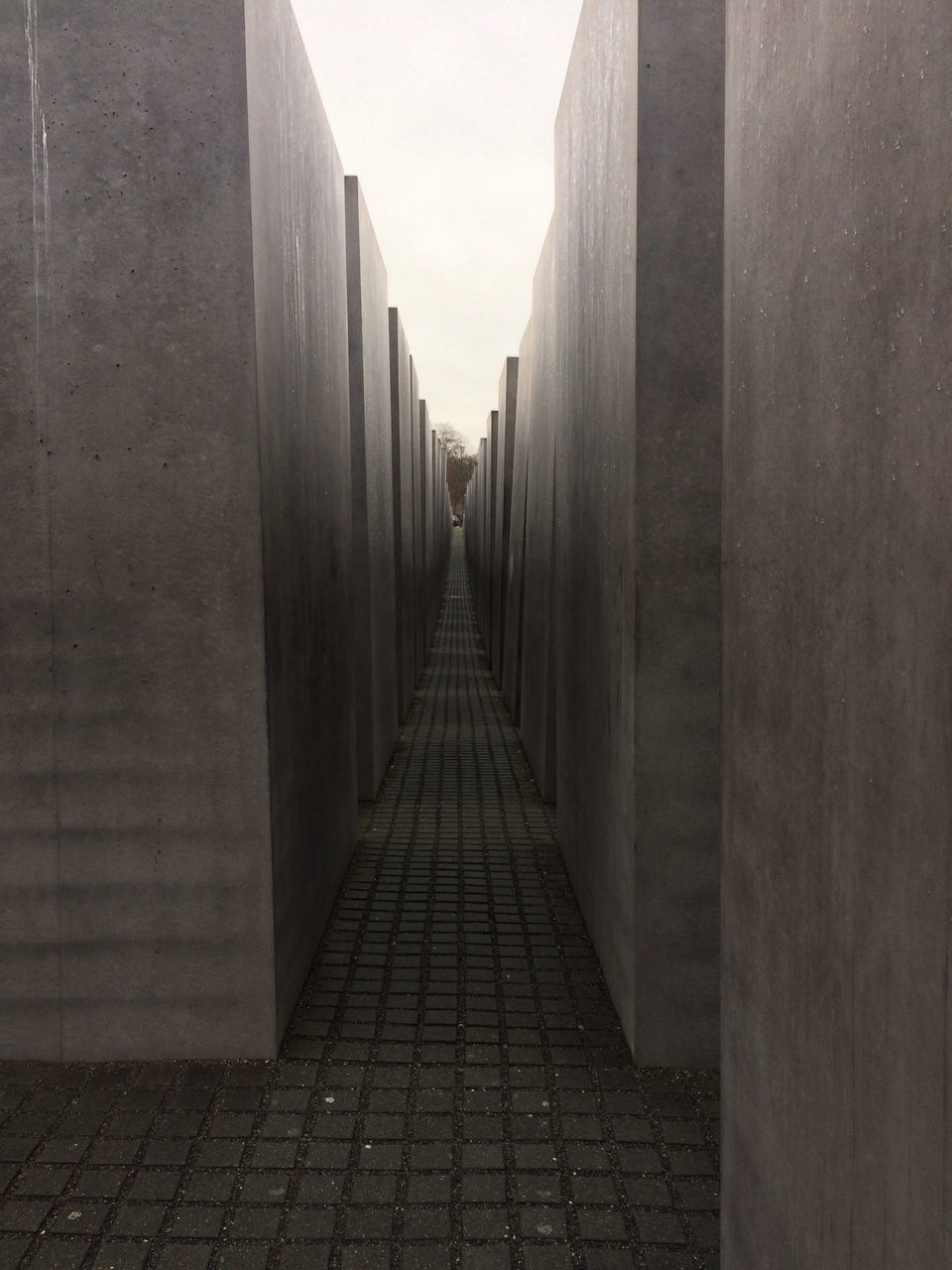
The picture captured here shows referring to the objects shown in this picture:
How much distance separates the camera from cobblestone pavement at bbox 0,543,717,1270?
2998 millimetres

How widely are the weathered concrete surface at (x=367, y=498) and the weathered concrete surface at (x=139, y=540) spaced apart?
358cm

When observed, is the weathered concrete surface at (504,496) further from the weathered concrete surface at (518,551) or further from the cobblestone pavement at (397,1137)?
the cobblestone pavement at (397,1137)

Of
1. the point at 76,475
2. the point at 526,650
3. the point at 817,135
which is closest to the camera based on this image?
the point at 817,135

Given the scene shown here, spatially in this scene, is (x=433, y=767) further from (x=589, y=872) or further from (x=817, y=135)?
(x=817, y=135)

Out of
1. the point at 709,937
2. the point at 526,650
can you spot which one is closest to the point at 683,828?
the point at 709,937

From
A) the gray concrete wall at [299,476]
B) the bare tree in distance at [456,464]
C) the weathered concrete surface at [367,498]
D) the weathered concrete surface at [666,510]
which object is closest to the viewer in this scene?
the weathered concrete surface at [666,510]

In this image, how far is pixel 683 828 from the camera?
397cm

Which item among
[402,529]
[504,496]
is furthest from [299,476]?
[504,496]

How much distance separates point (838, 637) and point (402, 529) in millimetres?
11435

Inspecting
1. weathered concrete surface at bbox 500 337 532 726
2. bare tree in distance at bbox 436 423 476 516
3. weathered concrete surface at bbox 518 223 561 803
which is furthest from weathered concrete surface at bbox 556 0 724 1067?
bare tree in distance at bbox 436 423 476 516

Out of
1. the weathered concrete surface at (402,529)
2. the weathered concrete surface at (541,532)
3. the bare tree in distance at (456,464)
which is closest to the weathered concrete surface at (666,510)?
the weathered concrete surface at (541,532)

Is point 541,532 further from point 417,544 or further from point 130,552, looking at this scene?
point 417,544

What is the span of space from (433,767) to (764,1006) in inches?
294

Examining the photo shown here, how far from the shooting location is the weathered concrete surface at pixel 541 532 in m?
8.31
